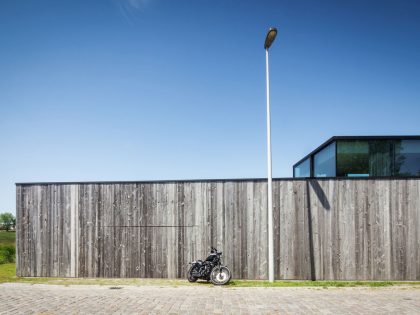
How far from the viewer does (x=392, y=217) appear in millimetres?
9984

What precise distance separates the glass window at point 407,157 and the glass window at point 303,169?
144 inches

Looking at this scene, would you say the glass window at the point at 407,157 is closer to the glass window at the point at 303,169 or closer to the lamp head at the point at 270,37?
the glass window at the point at 303,169

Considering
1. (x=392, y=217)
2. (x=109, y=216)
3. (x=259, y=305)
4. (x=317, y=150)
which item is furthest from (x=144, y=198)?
(x=392, y=217)

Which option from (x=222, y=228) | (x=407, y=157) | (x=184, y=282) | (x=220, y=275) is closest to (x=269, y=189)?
(x=222, y=228)

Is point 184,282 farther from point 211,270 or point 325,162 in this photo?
point 325,162

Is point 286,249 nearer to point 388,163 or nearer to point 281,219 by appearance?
point 281,219

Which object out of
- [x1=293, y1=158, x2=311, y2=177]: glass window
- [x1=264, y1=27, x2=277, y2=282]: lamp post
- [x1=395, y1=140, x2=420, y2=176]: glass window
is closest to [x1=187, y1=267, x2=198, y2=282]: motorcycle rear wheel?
[x1=264, y1=27, x2=277, y2=282]: lamp post

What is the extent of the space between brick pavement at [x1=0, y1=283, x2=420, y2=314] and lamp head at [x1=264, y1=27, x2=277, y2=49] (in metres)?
7.45

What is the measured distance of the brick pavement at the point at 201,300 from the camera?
6535 millimetres

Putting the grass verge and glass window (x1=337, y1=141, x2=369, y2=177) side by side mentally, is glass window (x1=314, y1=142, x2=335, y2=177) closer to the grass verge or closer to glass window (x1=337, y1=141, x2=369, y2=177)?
glass window (x1=337, y1=141, x2=369, y2=177)

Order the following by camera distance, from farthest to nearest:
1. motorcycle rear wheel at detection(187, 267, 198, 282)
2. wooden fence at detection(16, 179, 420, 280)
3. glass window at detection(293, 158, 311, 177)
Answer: glass window at detection(293, 158, 311, 177) < wooden fence at detection(16, 179, 420, 280) < motorcycle rear wheel at detection(187, 267, 198, 282)

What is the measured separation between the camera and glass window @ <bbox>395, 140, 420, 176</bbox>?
10.5 m

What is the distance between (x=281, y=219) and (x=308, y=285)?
213 cm

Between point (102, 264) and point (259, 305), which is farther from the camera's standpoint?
point (102, 264)
